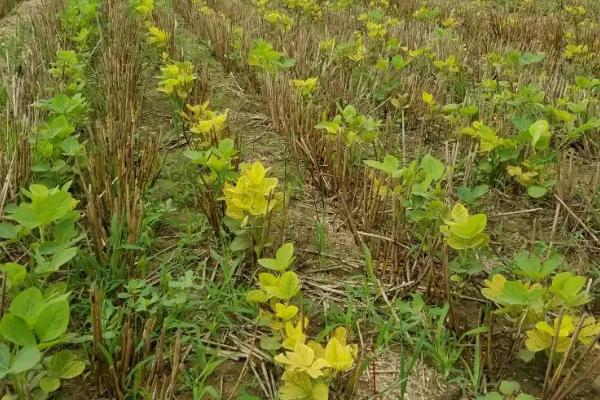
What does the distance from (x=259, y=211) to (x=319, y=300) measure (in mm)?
307

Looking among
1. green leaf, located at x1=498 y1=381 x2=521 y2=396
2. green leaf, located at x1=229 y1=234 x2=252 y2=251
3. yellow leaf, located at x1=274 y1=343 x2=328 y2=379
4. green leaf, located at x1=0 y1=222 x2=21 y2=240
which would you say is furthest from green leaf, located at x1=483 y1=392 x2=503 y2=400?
green leaf, located at x1=0 y1=222 x2=21 y2=240

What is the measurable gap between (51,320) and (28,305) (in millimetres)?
57

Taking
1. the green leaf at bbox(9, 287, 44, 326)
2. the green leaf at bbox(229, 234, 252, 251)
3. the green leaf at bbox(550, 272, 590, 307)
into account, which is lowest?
the green leaf at bbox(229, 234, 252, 251)

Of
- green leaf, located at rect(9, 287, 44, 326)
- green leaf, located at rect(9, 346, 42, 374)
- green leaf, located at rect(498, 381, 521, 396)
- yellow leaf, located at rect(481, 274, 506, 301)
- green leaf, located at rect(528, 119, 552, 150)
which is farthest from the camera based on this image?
green leaf, located at rect(528, 119, 552, 150)

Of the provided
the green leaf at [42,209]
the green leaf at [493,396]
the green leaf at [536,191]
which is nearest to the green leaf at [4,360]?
the green leaf at [42,209]

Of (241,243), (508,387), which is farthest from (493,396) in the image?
(241,243)

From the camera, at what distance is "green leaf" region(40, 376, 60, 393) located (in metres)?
1.14

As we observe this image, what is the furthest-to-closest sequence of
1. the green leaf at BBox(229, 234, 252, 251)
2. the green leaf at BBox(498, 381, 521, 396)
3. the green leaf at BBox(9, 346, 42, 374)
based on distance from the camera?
the green leaf at BBox(229, 234, 252, 251) < the green leaf at BBox(498, 381, 521, 396) < the green leaf at BBox(9, 346, 42, 374)

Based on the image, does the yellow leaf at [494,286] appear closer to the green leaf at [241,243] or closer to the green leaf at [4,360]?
the green leaf at [241,243]

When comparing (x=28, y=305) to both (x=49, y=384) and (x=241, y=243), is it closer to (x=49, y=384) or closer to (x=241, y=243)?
(x=49, y=384)

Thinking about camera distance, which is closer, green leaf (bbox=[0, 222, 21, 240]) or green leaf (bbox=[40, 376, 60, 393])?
green leaf (bbox=[40, 376, 60, 393])

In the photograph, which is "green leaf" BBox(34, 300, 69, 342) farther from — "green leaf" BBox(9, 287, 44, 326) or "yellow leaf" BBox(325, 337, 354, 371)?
"yellow leaf" BBox(325, 337, 354, 371)

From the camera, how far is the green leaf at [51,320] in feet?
3.55

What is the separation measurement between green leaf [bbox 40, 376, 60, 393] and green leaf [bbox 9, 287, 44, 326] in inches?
5.9
